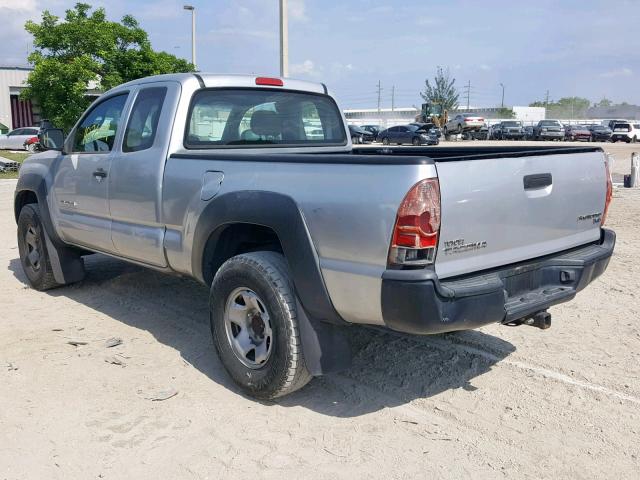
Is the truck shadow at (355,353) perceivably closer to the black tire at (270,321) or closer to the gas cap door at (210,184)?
the black tire at (270,321)

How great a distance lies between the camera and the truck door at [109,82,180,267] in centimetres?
441

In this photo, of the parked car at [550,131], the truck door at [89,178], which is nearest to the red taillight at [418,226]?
the truck door at [89,178]

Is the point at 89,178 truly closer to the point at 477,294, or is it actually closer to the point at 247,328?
the point at 247,328

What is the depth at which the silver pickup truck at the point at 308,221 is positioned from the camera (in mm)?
3006

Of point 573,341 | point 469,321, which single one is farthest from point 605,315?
point 469,321

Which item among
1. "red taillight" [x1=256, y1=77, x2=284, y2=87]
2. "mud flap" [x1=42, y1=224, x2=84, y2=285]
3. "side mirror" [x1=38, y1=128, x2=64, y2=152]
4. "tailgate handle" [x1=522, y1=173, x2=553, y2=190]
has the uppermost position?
"red taillight" [x1=256, y1=77, x2=284, y2=87]

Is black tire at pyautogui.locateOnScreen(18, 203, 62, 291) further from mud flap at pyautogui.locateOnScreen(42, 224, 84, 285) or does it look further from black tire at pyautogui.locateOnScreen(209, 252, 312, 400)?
black tire at pyautogui.locateOnScreen(209, 252, 312, 400)

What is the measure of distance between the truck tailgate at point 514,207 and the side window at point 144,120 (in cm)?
239

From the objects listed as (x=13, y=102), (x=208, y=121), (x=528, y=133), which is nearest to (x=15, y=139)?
(x=13, y=102)

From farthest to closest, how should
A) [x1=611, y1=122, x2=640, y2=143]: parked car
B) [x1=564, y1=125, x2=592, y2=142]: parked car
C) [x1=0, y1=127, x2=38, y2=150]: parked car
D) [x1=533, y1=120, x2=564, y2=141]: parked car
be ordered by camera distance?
1. [x1=564, y1=125, x2=592, y2=142]: parked car
2. [x1=611, y1=122, x2=640, y2=143]: parked car
3. [x1=533, y1=120, x2=564, y2=141]: parked car
4. [x1=0, y1=127, x2=38, y2=150]: parked car

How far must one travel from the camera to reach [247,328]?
386 cm

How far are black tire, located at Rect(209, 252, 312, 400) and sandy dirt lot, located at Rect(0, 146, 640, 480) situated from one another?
6.2 inches

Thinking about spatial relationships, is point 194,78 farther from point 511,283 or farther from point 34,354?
point 511,283

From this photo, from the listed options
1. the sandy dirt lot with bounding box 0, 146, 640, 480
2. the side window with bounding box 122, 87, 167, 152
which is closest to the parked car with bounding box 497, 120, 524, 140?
the sandy dirt lot with bounding box 0, 146, 640, 480
